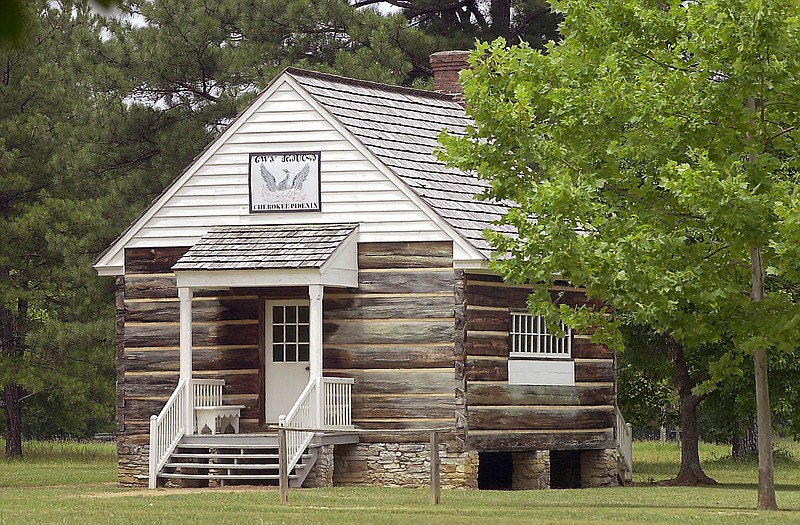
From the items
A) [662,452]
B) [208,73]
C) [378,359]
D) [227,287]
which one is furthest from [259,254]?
[662,452]

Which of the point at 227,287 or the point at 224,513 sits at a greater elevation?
the point at 227,287

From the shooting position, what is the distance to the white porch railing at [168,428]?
2003cm

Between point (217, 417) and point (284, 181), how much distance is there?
12.2 feet

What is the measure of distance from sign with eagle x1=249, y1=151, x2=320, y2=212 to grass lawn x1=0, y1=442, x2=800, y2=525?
4.63m

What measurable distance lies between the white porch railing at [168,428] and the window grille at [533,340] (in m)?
5.11

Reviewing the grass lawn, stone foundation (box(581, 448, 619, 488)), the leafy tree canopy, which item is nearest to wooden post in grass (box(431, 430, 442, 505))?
the grass lawn

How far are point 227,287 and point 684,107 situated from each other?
8787 millimetres

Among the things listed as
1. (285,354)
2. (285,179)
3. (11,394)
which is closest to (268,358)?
(285,354)

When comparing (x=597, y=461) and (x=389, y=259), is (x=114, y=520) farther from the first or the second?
(x=597, y=461)

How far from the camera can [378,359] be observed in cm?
2072

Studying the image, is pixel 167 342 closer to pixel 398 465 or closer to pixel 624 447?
pixel 398 465

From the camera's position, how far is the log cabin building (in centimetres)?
2030

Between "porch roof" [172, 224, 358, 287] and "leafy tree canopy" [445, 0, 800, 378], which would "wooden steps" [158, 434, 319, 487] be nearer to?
"porch roof" [172, 224, 358, 287]

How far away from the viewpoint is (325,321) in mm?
21000
